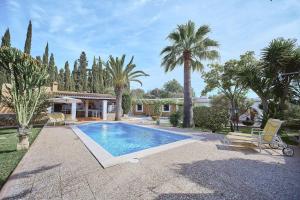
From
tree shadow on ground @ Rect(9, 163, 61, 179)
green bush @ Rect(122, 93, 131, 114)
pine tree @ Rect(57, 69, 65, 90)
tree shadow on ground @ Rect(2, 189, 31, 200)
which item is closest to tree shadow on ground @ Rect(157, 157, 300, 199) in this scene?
tree shadow on ground @ Rect(2, 189, 31, 200)

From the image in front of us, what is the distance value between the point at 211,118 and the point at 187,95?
3.00 m

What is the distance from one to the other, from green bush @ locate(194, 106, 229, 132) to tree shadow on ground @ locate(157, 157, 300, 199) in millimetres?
8268

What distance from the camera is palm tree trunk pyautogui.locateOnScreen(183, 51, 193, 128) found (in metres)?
16.0

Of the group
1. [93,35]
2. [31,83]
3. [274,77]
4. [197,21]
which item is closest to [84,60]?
[93,35]

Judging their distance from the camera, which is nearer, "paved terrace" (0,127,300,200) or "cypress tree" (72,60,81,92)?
"paved terrace" (0,127,300,200)

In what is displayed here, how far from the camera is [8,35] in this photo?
2766 cm

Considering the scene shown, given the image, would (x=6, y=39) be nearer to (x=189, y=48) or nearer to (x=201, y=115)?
(x=189, y=48)

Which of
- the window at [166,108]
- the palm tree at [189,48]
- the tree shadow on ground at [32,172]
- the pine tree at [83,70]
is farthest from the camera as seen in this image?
the pine tree at [83,70]

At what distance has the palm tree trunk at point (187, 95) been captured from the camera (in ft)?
52.6

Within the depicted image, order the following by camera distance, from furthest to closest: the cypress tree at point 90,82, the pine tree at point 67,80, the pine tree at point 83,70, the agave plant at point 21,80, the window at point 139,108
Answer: the cypress tree at point 90,82 → the pine tree at point 83,70 → the pine tree at point 67,80 → the window at point 139,108 → the agave plant at point 21,80

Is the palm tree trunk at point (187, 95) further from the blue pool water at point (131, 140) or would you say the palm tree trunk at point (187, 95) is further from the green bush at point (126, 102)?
the green bush at point (126, 102)

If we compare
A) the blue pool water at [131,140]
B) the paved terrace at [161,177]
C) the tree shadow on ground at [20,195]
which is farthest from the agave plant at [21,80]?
the tree shadow on ground at [20,195]

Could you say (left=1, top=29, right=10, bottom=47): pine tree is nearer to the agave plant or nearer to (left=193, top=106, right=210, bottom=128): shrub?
the agave plant

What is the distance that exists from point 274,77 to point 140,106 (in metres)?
27.4
